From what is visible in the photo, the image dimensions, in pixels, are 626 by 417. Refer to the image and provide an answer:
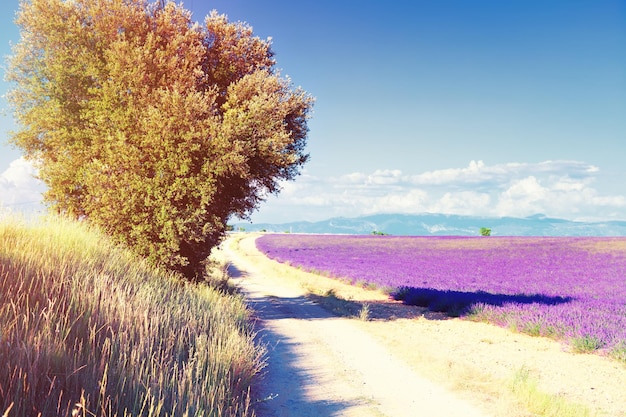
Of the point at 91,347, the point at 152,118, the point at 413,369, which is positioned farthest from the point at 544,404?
the point at 152,118

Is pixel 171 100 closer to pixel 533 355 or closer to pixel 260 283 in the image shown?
pixel 533 355

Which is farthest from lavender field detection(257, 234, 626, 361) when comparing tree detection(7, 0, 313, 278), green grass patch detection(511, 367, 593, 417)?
tree detection(7, 0, 313, 278)

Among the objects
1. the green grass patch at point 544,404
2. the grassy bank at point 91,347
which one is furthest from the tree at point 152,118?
the green grass patch at point 544,404

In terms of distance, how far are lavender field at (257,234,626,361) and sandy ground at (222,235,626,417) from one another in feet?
2.53

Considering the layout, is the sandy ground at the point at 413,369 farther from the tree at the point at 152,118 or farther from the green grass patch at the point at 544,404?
the tree at the point at 152,118

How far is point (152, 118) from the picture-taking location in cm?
1358

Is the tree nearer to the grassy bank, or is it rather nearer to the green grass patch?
the grassy bank

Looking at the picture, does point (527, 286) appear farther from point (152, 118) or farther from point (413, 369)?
point (152, 118)

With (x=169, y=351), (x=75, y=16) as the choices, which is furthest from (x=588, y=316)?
(x=75, y=16)

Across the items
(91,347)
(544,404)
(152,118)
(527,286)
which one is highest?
(152,118)

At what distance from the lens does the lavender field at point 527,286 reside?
550 inches

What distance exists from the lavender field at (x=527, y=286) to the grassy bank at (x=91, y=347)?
10373 millimetres

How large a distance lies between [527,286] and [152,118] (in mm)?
23480

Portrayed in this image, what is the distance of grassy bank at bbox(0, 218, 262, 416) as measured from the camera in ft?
13.6
